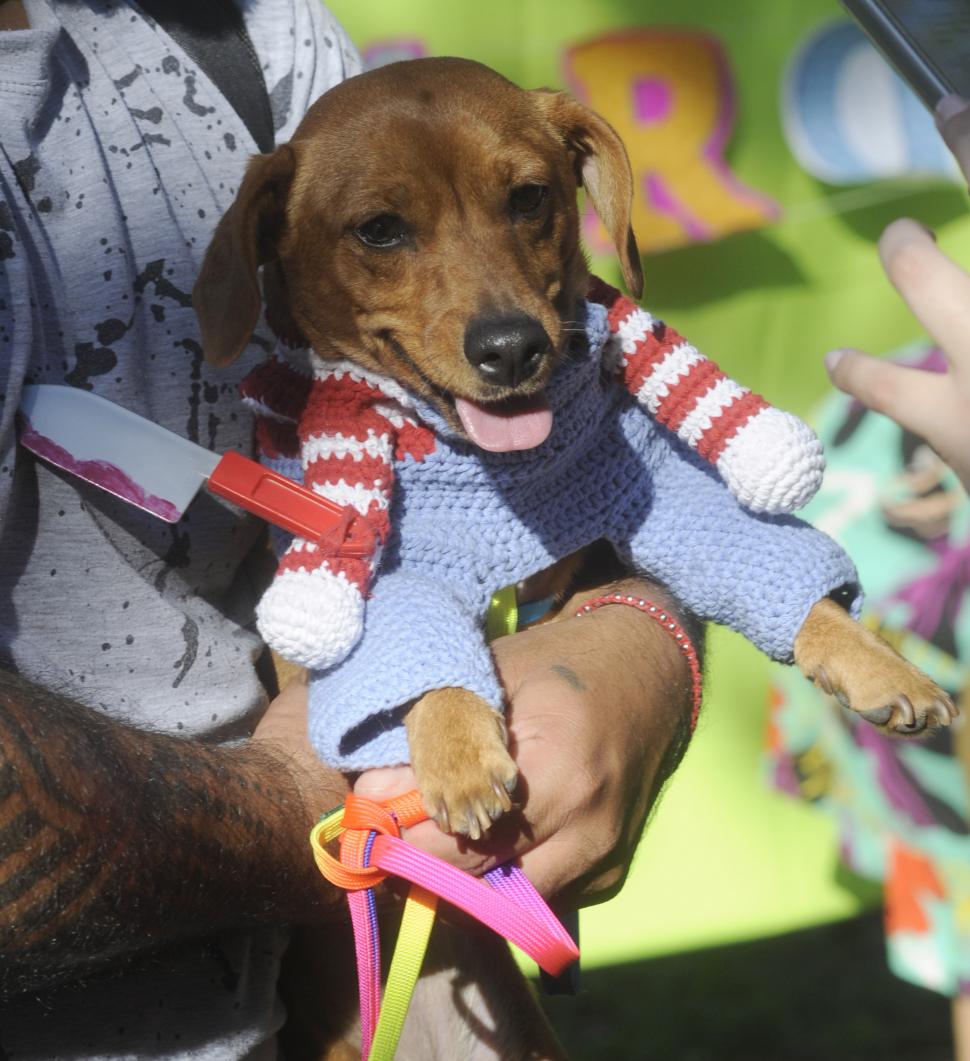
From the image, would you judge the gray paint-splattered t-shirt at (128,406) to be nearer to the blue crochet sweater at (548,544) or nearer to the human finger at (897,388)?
the blue crochet sweater at (548,544)

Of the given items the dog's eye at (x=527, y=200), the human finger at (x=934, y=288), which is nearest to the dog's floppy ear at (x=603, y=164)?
the dog's eye at (x=527, y=200)

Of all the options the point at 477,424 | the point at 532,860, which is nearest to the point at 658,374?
the point at 477,424

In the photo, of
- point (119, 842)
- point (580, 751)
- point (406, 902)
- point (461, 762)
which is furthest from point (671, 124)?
point (119, 842)

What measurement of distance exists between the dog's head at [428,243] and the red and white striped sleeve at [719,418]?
0.10 meters

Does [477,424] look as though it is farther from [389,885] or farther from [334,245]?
[389,885]

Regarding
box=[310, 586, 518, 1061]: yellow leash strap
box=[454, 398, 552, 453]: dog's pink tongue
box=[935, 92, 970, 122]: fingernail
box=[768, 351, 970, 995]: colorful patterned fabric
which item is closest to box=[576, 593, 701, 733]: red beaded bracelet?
box=[454, 398, 552, 453]: dog's pink tongue

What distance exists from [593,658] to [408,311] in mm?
533

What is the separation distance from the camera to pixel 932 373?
4.66 feet

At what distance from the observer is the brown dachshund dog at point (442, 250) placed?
1577mm

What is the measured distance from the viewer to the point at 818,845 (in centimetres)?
328

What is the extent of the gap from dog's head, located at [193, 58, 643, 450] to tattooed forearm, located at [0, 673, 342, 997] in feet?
1.73

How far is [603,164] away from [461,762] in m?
1.01

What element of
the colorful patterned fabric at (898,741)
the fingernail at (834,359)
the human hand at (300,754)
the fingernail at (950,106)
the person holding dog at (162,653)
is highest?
the fingernail at (950,106)

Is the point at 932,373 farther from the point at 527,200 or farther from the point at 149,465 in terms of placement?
the point at 149,465
